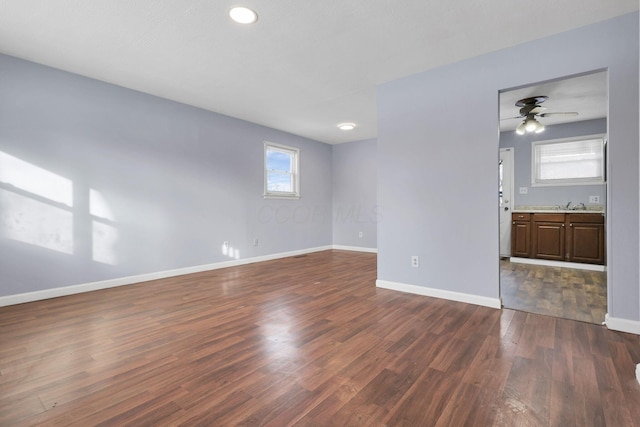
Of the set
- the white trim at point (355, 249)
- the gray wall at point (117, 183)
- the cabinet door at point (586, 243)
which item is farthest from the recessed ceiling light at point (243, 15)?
the cabinet door at point (586, 243)

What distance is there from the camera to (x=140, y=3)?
2148mm

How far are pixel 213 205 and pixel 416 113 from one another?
335cm

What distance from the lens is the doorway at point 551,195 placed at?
2.95m

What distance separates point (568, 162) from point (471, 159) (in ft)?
12.0

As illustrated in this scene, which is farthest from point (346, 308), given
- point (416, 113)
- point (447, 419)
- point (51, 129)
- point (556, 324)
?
point (51, 129)

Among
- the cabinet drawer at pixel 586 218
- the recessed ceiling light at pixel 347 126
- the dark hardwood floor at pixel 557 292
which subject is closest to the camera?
the dark hardwood floor at pixel 557 292

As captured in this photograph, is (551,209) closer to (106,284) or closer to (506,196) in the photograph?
(506,196)

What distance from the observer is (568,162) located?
5117mm

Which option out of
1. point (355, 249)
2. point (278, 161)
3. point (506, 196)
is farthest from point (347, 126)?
point (506, 196)

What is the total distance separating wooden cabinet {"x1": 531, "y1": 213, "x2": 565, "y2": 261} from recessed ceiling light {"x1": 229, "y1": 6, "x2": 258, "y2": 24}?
5.28 meters

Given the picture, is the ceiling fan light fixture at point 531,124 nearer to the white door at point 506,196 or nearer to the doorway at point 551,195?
the doorway at point 551,195

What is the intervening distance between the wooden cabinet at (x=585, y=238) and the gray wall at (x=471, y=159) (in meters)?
2.77

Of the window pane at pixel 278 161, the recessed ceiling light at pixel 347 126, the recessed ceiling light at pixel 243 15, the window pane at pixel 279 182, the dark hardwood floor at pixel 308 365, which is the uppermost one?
the recessed ceiling light at pixel 347 126

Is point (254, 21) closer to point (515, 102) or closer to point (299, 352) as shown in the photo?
point (299, 352)
